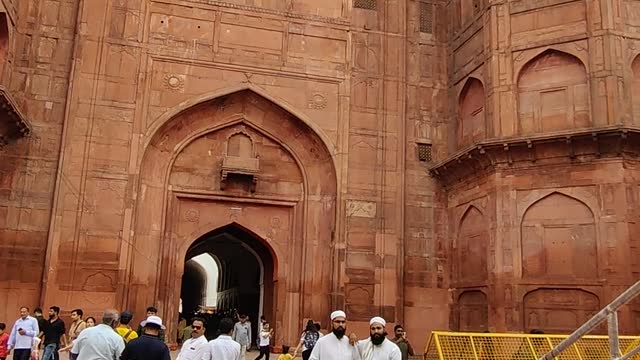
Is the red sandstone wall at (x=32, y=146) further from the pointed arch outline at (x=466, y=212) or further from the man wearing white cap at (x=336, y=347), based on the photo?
the man wearing white cap at (x=336, y=347)

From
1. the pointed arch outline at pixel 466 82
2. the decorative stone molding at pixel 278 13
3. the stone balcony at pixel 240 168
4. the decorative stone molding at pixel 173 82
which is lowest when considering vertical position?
the stone balcony at pixel 240 168

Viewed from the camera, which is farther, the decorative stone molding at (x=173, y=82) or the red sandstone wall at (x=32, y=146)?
the decorative stone molding at (x=173, y=82)

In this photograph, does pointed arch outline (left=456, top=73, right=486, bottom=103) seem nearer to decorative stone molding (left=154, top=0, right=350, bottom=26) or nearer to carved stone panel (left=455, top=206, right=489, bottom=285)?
carved stone panel (left=455, top=206, right=489, bottom=285)

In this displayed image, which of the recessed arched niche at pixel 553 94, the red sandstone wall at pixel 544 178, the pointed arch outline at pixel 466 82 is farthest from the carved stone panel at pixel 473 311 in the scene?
the pointed arch outline at pixel 466 82

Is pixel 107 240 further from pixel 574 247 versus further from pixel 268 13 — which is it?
pixel 574 247

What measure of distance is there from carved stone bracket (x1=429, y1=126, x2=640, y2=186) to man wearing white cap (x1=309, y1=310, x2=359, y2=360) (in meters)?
8.42

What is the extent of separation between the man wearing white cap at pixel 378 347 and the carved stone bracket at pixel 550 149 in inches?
327

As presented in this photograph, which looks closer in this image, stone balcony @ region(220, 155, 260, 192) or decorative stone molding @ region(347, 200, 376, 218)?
stone balcony @ region(220, 155, 260, 192)

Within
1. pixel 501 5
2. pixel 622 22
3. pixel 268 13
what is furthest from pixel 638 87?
pixel 268 13

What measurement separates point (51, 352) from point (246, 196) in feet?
20.8

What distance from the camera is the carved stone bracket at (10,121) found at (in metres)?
11.7

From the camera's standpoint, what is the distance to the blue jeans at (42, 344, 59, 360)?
8.78m

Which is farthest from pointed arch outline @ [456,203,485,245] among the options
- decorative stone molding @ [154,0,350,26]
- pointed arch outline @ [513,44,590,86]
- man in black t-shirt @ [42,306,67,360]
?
man in black t-shirt @ [42,306,67,360]

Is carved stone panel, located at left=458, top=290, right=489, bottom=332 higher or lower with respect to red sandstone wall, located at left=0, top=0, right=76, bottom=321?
lower
